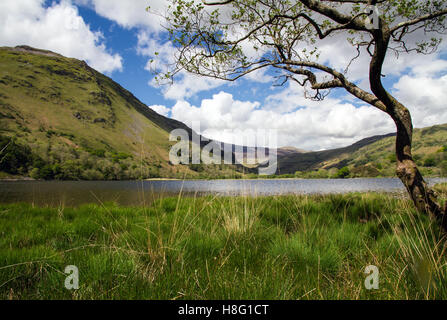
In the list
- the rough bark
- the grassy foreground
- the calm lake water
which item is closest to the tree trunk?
the rough bark

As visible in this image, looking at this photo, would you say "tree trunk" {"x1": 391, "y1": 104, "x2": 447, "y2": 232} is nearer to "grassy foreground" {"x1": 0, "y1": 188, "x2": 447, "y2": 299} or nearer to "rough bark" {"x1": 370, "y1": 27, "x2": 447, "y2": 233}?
"rough bark" {"x1": 370, "y1": 27, "x2": 447, "y2": 233}

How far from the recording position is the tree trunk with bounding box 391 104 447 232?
176 inches

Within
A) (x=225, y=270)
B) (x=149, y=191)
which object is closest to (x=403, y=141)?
(x=225, y=270)

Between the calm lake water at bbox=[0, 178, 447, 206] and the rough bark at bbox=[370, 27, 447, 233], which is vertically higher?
the rough bark at bbox=[370, 27, 447, 233]

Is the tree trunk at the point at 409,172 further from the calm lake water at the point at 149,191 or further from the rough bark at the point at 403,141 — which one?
the calm lake water at the point at 149,191

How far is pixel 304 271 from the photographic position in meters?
2.40

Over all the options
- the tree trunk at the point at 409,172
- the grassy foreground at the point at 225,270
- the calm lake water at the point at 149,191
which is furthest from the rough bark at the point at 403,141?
the calm lake water at the point at 149,191

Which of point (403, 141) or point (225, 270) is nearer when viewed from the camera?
point (225, 270)

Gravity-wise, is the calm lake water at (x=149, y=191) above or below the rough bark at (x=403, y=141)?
below

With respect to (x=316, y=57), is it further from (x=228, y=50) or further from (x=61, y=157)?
(x=61, y=157)

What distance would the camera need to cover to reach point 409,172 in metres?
4.69

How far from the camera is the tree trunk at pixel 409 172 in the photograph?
448 cm

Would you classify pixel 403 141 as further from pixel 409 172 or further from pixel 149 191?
pixel 149 191
